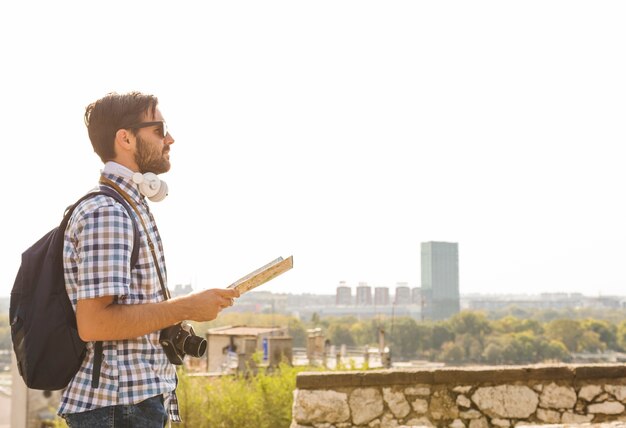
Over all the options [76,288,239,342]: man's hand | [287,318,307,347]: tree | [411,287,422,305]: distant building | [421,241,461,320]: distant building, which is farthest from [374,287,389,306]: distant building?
[76,288,239,342]: man's hand

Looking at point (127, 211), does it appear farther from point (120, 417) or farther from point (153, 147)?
point (120, 417)

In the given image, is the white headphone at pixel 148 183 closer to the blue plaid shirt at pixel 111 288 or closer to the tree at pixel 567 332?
the blue plaid shirt at pixel 111 288

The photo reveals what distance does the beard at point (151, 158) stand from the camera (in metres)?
1.86

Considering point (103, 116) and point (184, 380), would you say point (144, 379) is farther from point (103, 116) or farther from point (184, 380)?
point (184, 380)

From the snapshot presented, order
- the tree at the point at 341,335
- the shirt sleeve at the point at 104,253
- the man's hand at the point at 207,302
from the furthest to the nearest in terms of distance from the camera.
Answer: the tree at the point at 341,335 < the man's hand at the point at 207,302 < the shirt sleeve at the point at 104,253

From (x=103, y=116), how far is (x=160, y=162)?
197 millimetres

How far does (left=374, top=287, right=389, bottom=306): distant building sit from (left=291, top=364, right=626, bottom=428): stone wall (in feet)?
317

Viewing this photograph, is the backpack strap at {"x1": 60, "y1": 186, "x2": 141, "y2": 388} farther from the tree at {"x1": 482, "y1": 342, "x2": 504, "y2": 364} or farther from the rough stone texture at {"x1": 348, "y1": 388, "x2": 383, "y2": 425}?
the tree at {"x1": 482, "y1": 342, "x2": 504, "y2": 364}

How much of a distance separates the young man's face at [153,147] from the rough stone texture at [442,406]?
3.71 m

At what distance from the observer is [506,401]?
497 cm

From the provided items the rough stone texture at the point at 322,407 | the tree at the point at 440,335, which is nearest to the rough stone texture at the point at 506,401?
the rough stone texture at the point at 322,407

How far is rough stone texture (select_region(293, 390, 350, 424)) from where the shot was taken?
5074 millimetres

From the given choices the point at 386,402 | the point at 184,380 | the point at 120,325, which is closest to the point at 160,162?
the point at 120,325

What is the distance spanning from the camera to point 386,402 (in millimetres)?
5090
